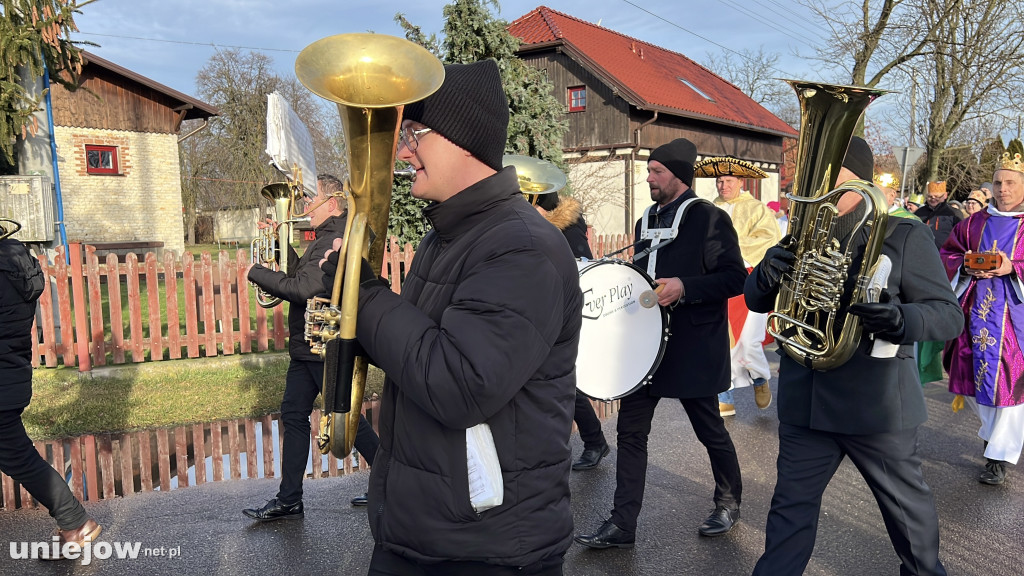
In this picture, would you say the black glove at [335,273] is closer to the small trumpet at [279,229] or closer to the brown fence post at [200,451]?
the small trumpet at [279,229]

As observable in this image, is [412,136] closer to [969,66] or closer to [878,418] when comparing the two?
[878,418]

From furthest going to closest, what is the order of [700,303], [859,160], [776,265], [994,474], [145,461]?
[145,461]
[994,474]
[700,303]
[859,160]
[776,265]

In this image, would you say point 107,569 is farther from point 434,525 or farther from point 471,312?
point 471,312

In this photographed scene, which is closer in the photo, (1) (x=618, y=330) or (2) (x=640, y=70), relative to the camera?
(1) (x=618, y=330)

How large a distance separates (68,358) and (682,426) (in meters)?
6.19

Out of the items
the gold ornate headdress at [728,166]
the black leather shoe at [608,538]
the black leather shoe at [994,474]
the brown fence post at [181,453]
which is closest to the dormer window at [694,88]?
the gold ornate headdress at [728,166]

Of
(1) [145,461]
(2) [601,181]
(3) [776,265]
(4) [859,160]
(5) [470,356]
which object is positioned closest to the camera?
(5) [470,356]

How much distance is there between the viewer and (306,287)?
13.2 ft

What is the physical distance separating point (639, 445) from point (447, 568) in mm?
2150

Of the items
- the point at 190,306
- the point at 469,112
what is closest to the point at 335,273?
the point at 469,112

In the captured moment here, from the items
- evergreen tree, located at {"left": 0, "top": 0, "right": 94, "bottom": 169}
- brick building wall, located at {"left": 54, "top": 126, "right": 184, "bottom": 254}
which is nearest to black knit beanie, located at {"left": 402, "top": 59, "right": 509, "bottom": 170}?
evergreen tree, located at {"left": 0, "top": 0, "right": 94, "bottom": 169}

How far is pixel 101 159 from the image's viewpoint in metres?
20.0

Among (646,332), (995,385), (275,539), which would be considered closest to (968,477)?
(995,385)

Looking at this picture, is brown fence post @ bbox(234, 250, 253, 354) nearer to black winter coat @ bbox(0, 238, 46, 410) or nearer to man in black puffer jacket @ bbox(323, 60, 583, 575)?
black winter coat @ bbox(0, 238, 46, 410)
